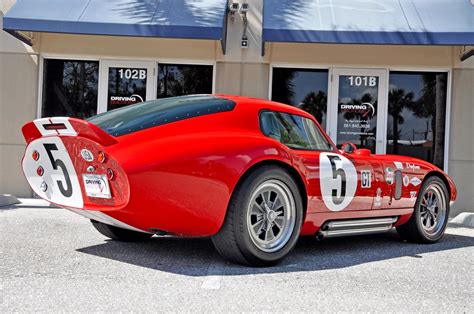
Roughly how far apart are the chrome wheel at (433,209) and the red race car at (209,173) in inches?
45.2

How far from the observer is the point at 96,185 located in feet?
11.7

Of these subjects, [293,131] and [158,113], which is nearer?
[158,113]

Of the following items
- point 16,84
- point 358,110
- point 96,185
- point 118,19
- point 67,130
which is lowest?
point 96,185

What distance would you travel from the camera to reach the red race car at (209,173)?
346cm

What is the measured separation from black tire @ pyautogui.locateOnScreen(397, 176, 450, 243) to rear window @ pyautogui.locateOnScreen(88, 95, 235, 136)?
261 cm

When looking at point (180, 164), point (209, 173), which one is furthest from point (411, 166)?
point (180, 164)

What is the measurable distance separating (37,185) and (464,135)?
295 inches

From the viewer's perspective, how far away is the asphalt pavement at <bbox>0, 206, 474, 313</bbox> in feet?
9.78

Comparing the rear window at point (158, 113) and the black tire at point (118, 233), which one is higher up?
the rear window at point (158, 113)

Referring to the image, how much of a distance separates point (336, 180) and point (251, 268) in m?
1.18

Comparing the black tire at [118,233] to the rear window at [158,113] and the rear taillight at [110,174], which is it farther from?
the rear taillight at [110,174]

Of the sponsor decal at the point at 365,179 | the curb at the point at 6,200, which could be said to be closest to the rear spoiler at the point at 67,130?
the sponsor decal at the point at 365,179

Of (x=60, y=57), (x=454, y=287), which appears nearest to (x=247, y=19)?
(x=60, y=57)

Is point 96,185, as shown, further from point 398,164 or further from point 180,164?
point 398,164
